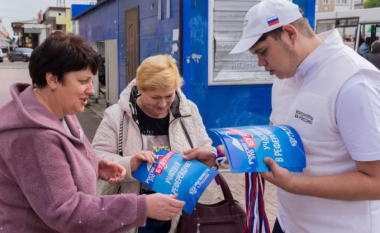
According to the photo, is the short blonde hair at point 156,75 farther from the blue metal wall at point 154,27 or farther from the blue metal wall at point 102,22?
the blue metal wall at point 102,22

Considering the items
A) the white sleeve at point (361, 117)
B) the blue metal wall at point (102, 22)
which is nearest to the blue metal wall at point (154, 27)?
the blue metal wall at point (102, 22)

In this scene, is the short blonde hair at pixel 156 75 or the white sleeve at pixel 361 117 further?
the short blonde hair at pixel 156 75

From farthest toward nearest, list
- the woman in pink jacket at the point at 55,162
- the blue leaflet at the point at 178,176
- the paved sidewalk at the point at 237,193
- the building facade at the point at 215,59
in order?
the building facade at the point at 215,59 < the paved sidewalk at the point at 237,193 < the blue leaflet at the point at 178,176 < the woman in pink jacket at the point at 55,162

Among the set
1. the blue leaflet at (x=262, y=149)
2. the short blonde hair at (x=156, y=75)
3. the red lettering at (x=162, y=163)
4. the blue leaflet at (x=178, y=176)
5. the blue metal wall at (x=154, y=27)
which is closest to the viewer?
the blue leaflet at (x=262, y=149)

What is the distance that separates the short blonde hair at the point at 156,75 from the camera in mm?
2543

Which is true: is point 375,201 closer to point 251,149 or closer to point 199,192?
point 251,149

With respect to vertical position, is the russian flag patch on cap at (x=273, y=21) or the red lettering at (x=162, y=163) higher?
the russian flag patch on cap at (x=273, y=21)

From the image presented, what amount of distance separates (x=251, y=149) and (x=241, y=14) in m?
4.62

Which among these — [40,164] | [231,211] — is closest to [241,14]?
[231,211]

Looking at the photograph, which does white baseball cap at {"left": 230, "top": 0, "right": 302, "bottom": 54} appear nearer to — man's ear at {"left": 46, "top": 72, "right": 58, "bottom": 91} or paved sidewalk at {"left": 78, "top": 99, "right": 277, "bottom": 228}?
man's ear at {"left": 46, "top": 72, "right": 58, "bottom": 91}

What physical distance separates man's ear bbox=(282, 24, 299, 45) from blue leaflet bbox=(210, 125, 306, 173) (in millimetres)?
384

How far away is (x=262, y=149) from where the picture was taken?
1695 mm

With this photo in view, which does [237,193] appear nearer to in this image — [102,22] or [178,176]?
[178,176]

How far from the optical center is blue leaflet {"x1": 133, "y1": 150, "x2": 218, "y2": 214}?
197cm
